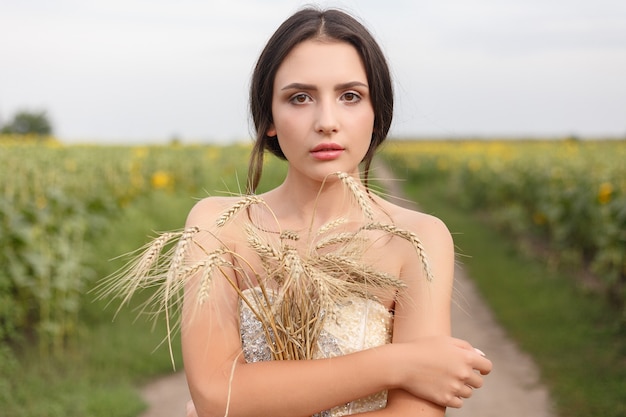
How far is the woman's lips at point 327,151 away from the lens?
205 cm

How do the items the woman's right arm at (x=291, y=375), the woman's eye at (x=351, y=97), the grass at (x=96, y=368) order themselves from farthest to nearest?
the grass at (x=96, y=368) < the woman's eye at (x=351, y=97) < the woman's right arm at (x=291, y=375)

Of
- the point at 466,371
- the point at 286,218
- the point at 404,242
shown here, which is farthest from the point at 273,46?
the point at 466,371

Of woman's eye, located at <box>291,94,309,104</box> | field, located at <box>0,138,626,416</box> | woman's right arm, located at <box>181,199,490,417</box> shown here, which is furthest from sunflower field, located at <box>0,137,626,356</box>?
woman's right arm, located at <box>181,199,490,417</box>

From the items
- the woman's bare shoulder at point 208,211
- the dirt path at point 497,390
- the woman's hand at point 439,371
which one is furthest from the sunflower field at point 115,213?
the dirt path at point 497,390

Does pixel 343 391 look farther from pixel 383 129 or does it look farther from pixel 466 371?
pixel 383 129

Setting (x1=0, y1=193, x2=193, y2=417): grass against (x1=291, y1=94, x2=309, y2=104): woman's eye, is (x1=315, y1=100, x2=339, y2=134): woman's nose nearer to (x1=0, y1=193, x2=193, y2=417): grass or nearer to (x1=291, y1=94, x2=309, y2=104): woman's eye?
(x1=291, y1=94, x2=309, y2=104): woman's eye

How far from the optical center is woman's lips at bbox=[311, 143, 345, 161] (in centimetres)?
205

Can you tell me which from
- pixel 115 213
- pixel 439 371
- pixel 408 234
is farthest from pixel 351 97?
pixel 115 213

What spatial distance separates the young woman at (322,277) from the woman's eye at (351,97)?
1cm

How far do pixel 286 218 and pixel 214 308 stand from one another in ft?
1.24

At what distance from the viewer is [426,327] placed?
2051 millimetres

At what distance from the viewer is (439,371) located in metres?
1.96

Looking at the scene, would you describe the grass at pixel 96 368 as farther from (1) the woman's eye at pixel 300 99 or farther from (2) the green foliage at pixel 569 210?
(2) the green foliage at pixel 569 210

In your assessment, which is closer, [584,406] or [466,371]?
[466,371]
